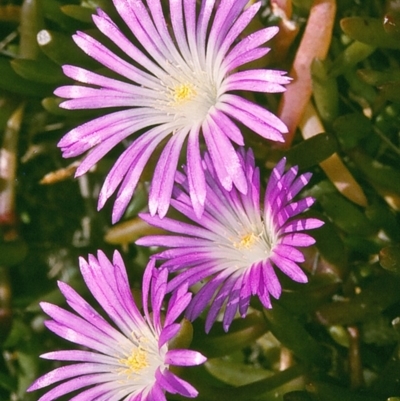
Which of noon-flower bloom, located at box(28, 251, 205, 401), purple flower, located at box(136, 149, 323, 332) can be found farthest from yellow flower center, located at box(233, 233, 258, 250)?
noon-flower bloom, located at box(28, 251, 205, 401)

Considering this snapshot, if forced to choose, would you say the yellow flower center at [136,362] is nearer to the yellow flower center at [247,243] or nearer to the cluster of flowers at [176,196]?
the cluster of flowers at [176,196]

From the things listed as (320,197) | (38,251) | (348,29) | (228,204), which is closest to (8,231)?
(38,251)

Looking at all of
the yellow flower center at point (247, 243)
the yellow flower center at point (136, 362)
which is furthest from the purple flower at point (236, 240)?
the yellow flower center at point (136, 362)

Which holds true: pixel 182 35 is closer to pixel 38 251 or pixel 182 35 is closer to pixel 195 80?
pixel 195 80

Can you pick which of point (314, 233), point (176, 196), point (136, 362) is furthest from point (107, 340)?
point (314, 233)

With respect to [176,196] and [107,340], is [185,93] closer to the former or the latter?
[176,196]

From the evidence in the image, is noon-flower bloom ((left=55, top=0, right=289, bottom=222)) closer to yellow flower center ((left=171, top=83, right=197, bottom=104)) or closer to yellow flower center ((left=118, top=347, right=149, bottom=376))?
yellow flower center ((left=171, top=83, right=197, bottom=104))

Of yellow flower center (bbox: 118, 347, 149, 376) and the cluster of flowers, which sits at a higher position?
the cluster of flowers
